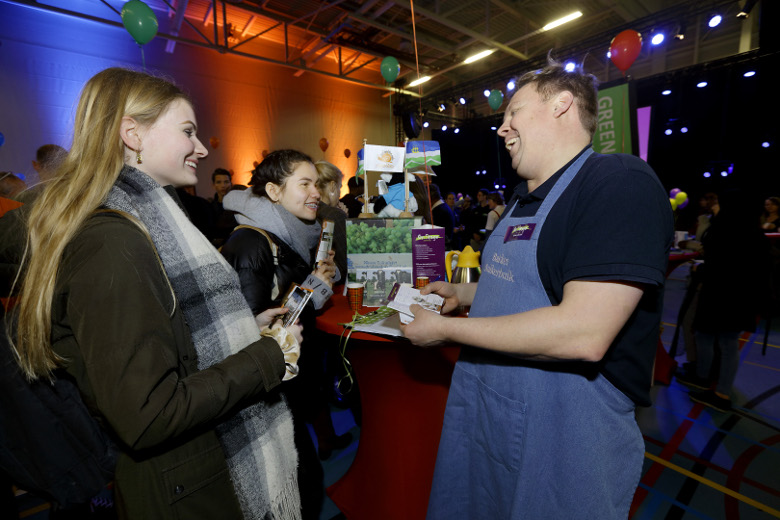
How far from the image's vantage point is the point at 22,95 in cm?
703

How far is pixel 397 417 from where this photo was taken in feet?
5.88

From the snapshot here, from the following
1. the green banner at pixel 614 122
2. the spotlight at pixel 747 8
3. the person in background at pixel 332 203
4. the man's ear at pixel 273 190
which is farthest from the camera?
the spotlight at pixel 747 8

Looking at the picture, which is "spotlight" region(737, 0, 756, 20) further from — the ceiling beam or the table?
the table

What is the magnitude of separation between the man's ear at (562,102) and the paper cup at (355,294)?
1.05 meters

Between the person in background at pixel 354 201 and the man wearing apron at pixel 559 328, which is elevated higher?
the person in background at pixel 354 201

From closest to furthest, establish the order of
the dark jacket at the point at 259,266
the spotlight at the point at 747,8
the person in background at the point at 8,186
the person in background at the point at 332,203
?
the dark jacket at the point at 259,266, the person in background at the point at 332,203, the person in background at the point at 8,186, the spotlight at the point at 747,8

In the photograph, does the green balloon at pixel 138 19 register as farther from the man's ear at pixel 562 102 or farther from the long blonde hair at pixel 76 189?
the man's ear at pixel 562 102

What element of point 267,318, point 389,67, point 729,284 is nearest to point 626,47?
point 389,67

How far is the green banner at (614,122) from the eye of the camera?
3990mm

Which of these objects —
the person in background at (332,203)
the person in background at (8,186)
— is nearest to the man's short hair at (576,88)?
the person in background at (332,203)

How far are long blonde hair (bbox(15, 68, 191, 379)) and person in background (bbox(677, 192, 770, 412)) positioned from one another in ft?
12.5

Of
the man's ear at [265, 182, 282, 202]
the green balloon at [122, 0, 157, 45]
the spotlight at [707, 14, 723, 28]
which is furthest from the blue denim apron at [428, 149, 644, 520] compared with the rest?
the spotlight at [707, 14, 723, 28]

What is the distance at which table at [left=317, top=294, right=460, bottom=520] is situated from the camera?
1.68m

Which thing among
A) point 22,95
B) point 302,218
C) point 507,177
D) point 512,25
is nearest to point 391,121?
point 512,25
